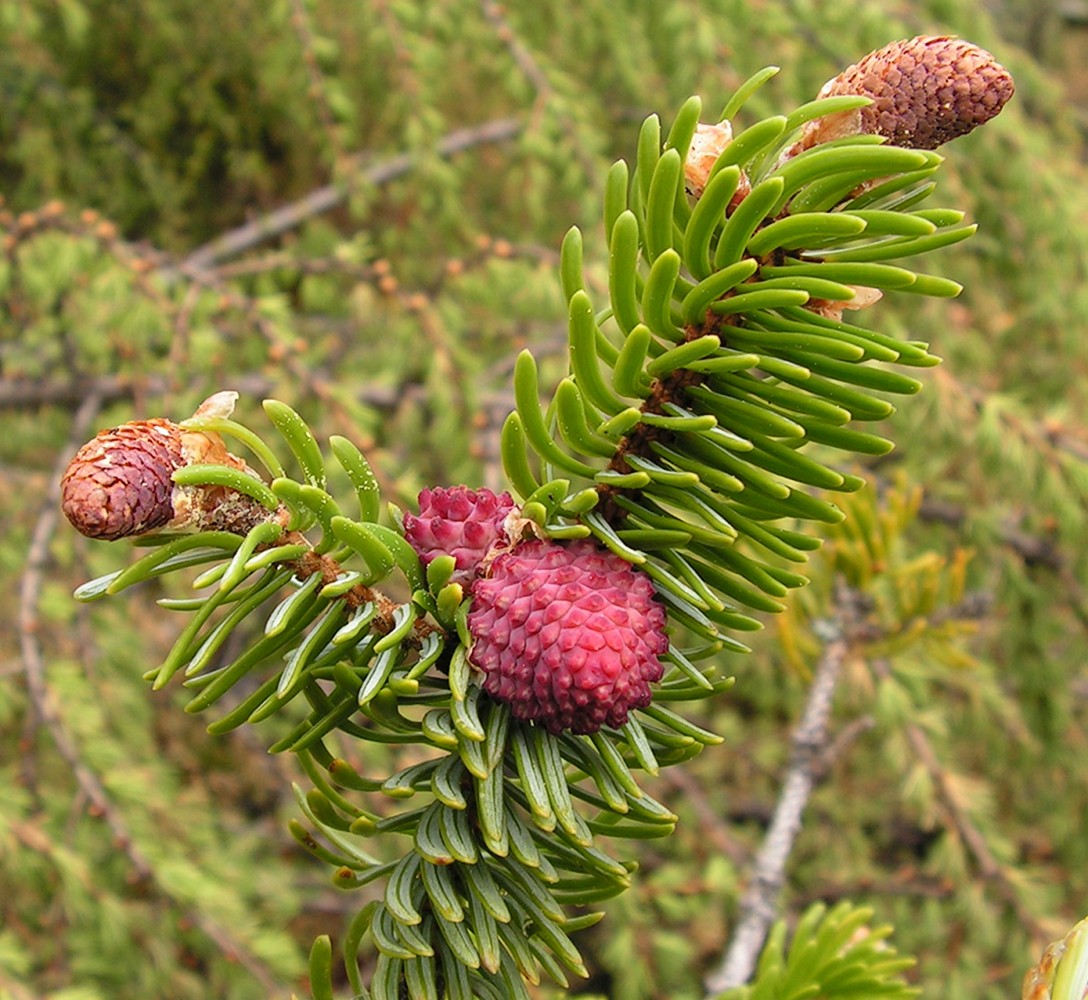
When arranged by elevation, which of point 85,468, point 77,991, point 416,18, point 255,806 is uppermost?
point 416,18

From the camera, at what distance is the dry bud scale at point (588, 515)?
0.29 metres

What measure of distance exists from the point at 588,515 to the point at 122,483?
5.8 inches

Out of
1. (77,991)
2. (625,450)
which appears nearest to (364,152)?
(77,991)

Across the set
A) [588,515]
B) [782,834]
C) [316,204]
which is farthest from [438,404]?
[588,515]

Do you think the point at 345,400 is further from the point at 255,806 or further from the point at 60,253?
the point at 255,806

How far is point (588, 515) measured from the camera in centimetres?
33

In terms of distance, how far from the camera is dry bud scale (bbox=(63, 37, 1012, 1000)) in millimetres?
288

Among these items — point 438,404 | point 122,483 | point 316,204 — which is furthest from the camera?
point 316,204

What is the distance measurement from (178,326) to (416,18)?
0.52 m

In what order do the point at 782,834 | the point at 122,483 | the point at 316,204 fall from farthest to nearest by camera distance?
the point at 316,204 → the point at 782,834 → the point at 122,483

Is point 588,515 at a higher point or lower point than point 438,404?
higher

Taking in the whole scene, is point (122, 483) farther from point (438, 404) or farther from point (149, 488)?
point (438, 404)

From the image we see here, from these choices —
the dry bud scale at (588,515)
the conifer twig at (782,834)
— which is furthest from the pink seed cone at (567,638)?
the conifer twig at (782,834)

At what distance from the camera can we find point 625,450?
34 centimetres
